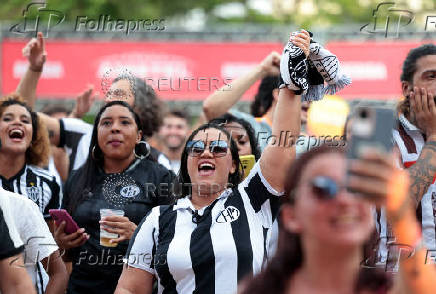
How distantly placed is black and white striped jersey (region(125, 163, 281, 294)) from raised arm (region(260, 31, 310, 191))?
0.08 metres

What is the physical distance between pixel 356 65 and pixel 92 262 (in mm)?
8341

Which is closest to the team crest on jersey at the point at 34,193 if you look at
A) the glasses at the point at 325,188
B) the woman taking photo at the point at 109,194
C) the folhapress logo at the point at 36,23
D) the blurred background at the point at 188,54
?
the woman taking photo at the point at 109,194

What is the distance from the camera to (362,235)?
2055 millimetres

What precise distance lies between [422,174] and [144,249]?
1.42 metres

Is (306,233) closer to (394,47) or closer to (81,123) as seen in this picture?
(81,123)

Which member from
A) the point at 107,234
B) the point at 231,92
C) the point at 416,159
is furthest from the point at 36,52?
the point at 416,159

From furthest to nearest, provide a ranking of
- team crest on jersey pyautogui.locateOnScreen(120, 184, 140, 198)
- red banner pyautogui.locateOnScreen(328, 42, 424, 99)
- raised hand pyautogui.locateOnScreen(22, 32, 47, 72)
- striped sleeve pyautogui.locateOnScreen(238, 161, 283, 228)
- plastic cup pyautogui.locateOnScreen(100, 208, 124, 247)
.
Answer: red banner pyautogui.locateOnScreen(328, 42, 424, 99) < raised hand pyautogui.locateOnScreen(22, 32, 47, 72) < team crest on jersey pyautogui.locateOnScreen(120, 184, 140, 198) < plastic cup pyautogui.locateOnScreen(100, 208, 124, 247) < striped sleeve pyautogui.locateOnScreen(238, 161, 283, 228)

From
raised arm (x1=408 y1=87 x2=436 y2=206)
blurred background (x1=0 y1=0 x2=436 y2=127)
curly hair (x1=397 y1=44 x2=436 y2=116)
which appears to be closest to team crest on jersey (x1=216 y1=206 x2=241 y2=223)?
raised arm (x1=408 y1=87 x2=436 y2=206)

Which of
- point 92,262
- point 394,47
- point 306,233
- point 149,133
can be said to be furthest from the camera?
point 394,47

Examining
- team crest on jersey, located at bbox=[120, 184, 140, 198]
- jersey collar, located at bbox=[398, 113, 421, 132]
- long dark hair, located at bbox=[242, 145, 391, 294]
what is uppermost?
jersey collar, located at bbox=[398, 113, 421, 132]

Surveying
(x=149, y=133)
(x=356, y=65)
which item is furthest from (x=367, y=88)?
(x=149, y=133)

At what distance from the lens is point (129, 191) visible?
4742 mm

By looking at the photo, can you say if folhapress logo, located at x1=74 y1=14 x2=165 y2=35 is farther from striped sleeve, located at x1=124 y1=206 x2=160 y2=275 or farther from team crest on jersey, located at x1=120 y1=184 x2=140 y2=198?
striped sleeve, located at x1=124 y1=206 x2=160 y2=275

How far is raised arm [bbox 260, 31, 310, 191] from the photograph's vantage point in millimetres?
3623
